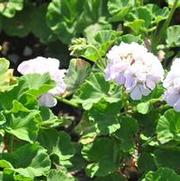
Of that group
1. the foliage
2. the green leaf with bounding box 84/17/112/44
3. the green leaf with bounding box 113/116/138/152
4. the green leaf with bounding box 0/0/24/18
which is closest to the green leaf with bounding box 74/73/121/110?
the foliage

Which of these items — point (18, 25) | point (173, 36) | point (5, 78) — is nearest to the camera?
point (5, 78)

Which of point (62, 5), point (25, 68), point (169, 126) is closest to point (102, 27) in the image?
point (62, 5)

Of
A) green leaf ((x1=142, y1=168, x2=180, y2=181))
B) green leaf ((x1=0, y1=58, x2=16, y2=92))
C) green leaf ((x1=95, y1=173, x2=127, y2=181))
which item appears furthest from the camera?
green leaf ((x1=95, y1=173, x2=127, y2=181))

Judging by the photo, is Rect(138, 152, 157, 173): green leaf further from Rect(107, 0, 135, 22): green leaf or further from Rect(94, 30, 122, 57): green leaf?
Rect(107, 0, 135, 22): green leaf

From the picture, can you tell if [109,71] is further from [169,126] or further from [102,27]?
[102,27]

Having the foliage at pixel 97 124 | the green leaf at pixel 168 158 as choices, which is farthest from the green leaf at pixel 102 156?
the green leaf at pixel 168 158

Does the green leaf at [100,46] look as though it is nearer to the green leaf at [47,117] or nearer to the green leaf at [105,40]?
the green leaf at [105,40]

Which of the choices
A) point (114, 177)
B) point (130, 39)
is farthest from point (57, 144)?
point (130, 39)

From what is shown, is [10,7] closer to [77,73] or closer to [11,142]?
[77,73]
